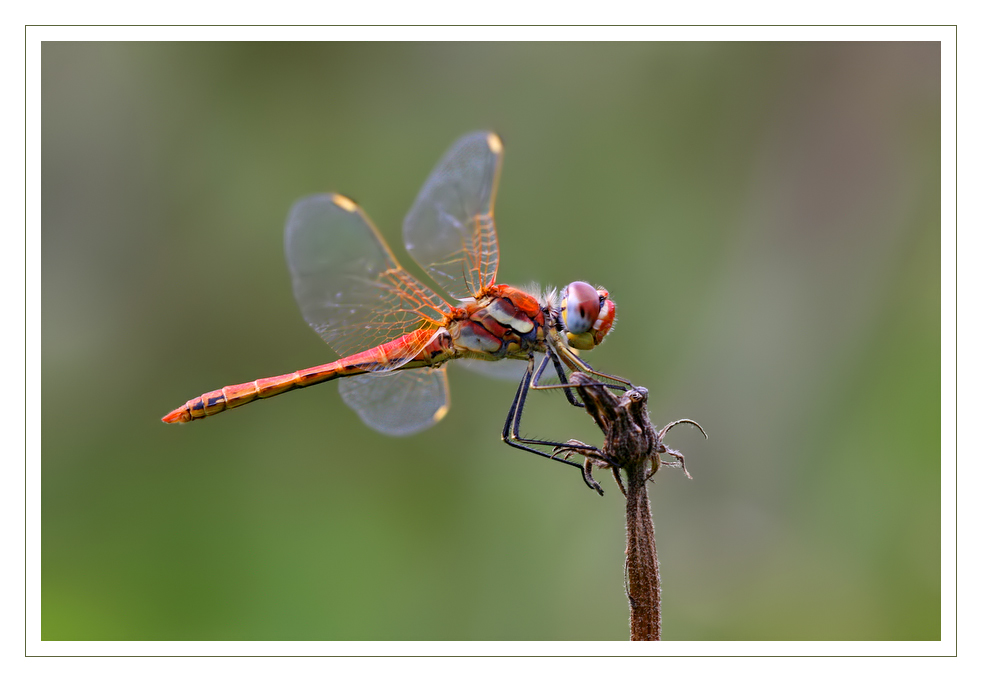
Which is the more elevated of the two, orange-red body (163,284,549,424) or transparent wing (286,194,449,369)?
transparent wing (286,194,449,369)

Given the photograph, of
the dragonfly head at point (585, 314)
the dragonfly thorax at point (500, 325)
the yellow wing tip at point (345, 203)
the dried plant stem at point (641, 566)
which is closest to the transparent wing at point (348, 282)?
the yellow wing tip at point (345, 203)

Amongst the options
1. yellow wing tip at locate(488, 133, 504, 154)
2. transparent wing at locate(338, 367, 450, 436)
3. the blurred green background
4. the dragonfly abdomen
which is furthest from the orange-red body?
the blurred green background

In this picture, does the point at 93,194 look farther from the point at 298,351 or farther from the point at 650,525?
the point at 650,525

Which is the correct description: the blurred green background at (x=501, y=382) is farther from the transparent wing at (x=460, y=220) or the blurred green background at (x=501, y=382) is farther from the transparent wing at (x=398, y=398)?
the transparent wing at (x=460, y=220)

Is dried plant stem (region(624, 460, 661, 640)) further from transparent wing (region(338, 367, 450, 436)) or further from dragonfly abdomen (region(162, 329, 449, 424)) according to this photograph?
transparent wing (region(338, 367, 450, 436))

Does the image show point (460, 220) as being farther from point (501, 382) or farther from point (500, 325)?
point (501, 382)

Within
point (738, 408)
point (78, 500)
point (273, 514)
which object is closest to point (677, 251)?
point (738, 408)

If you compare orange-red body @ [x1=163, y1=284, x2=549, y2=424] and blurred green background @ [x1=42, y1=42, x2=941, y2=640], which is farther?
blurred green background @ [x1=42, y1=42, x2=941, y2=640]
